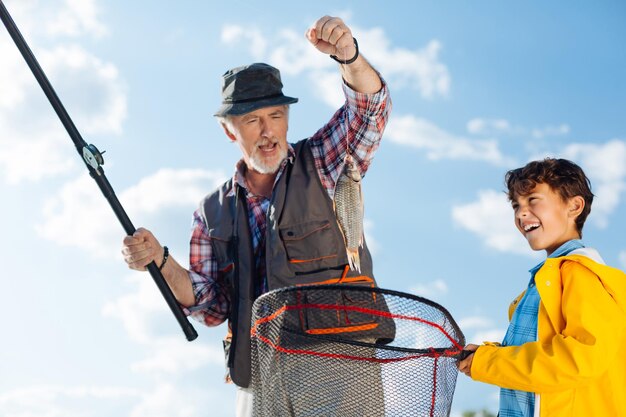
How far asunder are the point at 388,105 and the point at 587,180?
930mm

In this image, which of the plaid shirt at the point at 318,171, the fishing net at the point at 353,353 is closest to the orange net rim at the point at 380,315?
the fishing net at the point at 353,353

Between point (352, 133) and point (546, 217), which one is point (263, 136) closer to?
point (352, 133)

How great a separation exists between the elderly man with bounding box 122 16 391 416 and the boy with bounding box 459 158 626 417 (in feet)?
2.89

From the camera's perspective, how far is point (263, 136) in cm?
399

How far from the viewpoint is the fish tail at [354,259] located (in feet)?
12.3

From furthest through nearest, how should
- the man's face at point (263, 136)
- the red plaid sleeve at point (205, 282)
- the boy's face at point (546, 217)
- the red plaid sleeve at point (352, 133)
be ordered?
the red plaid sleeve at point (205, 282)
the man's face at point (263, 136)
the red plaid sleeve at point (352, 133)
the boy's face at point (546, 217)

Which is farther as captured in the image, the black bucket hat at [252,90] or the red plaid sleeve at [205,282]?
the red plaid sleeve at [205,282]

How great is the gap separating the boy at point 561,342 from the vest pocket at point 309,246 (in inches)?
34.4

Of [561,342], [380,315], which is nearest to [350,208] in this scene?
[380,315]

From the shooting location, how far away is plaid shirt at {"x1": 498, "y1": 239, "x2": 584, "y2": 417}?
313 cm

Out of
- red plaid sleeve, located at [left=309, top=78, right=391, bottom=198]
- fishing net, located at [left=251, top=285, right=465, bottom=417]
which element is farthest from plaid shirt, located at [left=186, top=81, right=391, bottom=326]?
fishing net, located at [left=251, top=285, right=465, bottom=417]

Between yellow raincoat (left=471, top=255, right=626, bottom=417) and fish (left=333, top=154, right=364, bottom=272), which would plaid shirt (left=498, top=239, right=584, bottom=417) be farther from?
fish (left=333, top=154, right=364, bottom=272)

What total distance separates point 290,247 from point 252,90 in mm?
819

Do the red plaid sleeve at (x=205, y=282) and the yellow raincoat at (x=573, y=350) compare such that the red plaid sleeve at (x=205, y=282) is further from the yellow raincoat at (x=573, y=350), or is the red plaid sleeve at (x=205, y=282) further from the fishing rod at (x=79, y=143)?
the yellow raincoat at (x=573, y=350)
